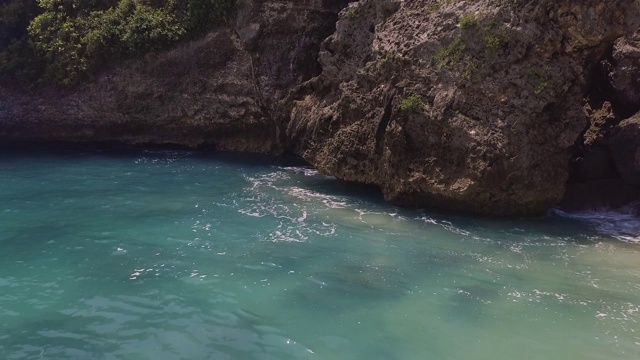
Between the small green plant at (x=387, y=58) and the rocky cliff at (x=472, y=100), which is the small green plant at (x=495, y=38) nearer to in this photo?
the rocky cliff at (x=472, y=100)

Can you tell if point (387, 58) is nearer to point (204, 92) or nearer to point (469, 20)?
point (469, 20)

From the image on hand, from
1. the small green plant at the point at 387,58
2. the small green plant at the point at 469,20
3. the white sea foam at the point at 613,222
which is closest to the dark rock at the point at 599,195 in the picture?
the white sea foam at the point at 613,222

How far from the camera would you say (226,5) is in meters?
18.3

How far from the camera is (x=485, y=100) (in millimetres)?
11812

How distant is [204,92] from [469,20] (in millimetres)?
10416

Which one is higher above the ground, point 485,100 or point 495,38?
point 495,38

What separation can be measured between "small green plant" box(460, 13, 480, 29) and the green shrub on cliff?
29.9 ft

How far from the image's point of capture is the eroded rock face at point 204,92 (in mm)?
18031

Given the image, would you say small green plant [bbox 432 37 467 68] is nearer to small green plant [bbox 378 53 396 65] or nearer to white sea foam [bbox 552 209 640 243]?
small green plant [bbox 378 53 396 65]

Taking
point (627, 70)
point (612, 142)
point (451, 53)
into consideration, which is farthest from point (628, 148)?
point (451, 53)

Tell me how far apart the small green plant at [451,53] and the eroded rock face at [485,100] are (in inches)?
1.0

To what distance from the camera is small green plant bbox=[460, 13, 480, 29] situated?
39.3ft

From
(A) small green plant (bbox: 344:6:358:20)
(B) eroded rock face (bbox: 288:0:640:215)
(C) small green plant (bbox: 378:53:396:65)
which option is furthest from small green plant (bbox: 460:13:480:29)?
(A) small green plant (bbox: 344:6:358:20)

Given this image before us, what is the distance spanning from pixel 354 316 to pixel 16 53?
18.3 m
